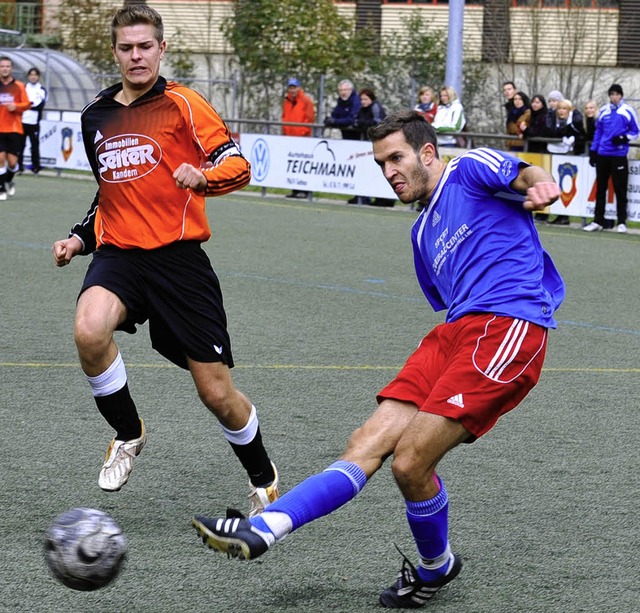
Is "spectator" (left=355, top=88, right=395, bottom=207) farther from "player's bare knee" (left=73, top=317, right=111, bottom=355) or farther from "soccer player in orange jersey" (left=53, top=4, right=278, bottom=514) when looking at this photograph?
"player's bare knee" (left=73, top=317, right=111, bottom=355)

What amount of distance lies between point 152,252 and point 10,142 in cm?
1422

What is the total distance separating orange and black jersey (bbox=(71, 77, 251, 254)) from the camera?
5.13 m

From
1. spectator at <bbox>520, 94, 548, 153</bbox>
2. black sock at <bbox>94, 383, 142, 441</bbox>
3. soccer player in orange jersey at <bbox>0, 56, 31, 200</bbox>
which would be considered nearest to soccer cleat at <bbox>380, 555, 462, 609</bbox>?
black sock at <bbox>94, 383, 142, 441</bbox>

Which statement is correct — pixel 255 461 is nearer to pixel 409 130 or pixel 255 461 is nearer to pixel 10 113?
pixel 409 130

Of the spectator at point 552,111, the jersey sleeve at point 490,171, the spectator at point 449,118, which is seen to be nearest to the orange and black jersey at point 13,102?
the spectator at point 449,118

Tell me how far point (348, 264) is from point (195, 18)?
2452 centimetres

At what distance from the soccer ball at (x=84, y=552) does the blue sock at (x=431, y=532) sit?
95cm

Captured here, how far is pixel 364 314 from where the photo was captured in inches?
415

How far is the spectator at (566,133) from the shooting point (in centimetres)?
1773

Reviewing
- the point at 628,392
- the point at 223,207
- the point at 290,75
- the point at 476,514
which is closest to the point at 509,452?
the point at 476,514

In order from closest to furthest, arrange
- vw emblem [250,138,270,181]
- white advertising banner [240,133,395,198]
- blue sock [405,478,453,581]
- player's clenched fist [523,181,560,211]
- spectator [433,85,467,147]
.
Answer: player's clenched fist [523,181,560,211], blue sock [405,478,453,581], spectator [433,85,467,147], white advertising banner [240,133,395,198], vw emblem [250,138,270,181]

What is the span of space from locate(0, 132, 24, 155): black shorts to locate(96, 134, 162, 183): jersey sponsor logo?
550 inches

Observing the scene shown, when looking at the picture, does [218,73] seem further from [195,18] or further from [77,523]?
[77,523]

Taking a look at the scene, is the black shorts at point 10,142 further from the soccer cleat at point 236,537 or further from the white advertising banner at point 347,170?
the soccer cleat at point 236,537
